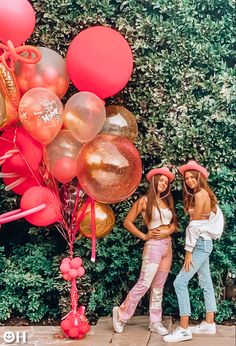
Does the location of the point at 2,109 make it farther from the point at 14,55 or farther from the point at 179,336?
the point at 179,336

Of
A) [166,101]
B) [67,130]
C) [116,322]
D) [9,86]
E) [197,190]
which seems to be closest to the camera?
[9,86]

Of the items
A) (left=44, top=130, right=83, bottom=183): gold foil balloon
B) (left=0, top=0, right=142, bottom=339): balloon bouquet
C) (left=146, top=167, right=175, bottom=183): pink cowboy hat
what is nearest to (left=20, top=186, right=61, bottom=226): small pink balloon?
(left=0, top=0, right=142, bottom=339): balloon bouquet

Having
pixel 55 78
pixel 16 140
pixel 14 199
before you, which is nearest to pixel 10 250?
pixel 14 199

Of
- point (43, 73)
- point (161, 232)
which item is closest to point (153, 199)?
point (161, 232)

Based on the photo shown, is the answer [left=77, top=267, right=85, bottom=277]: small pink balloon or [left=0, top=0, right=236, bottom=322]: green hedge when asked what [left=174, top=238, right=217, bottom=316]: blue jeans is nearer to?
[left=0, top=0, right=236, bottom=322]: green hedge

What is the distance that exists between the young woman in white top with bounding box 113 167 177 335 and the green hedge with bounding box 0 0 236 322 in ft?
1.18

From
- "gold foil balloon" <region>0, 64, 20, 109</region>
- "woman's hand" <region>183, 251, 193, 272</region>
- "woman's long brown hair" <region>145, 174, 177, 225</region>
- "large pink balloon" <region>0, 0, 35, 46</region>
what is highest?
Answer: "large pink balloon" <region>0, 0, 35, 46</region>

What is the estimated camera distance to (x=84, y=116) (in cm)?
508

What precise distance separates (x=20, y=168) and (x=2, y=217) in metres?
0.44

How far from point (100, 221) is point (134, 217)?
1.10 ft

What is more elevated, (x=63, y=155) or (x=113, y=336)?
(x=63, y=155)

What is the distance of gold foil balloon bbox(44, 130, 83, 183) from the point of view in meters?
5.16

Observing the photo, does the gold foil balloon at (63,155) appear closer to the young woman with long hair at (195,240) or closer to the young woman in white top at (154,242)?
the young woman in white top at (154,242)

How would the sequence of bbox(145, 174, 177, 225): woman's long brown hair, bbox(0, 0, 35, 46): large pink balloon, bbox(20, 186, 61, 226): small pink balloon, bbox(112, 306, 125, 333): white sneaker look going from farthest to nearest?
bbox(112, 306, 125, 333): white sneaker → bbox(145, 174, 177, 225): woman's long brown hair → bbox(20, 186, 61, 226): small pink balloon → bbox(0, 0, 35, 46): large pink balloon
